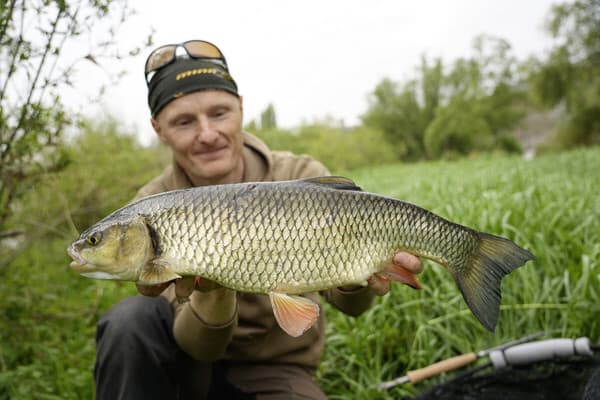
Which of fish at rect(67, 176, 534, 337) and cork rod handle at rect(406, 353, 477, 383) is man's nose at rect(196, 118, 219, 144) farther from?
cork rod handle at rect(406, 353, 477, 383)

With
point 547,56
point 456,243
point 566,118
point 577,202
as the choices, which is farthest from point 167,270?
point 566,118

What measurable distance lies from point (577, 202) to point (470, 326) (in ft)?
5.08

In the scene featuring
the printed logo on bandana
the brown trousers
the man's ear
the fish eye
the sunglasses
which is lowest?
the brown trousers

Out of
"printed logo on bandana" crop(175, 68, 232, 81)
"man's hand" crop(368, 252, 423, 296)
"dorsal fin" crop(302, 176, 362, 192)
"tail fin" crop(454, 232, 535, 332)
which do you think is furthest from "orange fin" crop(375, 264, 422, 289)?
"printed logo on bandana" crop(175, 68, 232, 81)

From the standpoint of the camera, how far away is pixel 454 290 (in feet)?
8.39

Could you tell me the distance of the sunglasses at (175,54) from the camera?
6.89ft

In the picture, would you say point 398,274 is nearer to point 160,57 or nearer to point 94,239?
point 94,239

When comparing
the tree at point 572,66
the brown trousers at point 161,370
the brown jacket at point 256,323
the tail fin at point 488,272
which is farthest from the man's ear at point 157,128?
the tree at point 572,66

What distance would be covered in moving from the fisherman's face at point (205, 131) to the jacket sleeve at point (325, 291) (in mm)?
263

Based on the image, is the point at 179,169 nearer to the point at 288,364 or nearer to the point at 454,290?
the point at 288,364

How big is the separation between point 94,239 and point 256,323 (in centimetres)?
88

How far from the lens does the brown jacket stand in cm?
162

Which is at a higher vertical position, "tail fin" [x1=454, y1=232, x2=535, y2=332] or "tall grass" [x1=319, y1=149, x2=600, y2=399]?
"tail fin" [x1=454, y1=232, x2=535, y2=332]

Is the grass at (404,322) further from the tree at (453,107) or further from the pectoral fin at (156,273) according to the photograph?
the tree at (453,107)
